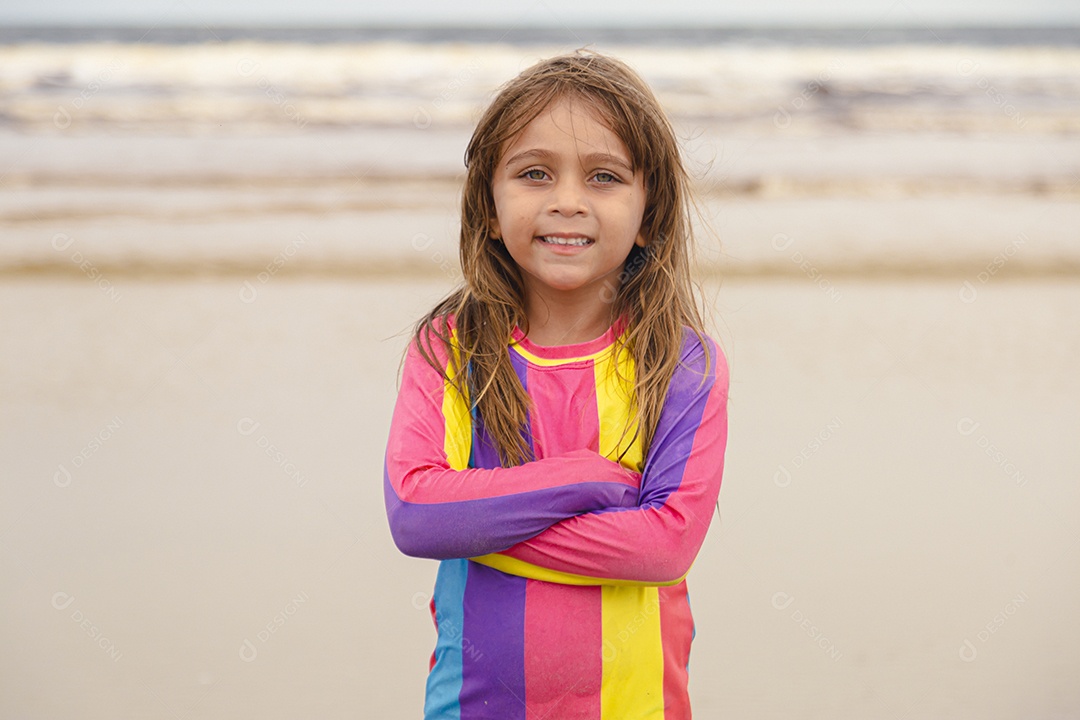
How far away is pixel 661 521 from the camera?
1731 millimetres

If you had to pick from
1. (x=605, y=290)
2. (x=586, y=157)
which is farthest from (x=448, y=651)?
(x=586, y=157)

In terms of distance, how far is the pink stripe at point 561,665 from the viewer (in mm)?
1721

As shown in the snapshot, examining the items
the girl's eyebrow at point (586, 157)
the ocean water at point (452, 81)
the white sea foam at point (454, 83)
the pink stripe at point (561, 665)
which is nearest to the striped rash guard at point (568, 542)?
the pink stripe at point (561, 665)

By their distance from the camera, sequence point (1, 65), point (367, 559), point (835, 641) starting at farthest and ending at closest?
point (1, 65), point (367, 559), point (835, 641)

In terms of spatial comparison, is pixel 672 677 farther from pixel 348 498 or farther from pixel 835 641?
pixel 348 498

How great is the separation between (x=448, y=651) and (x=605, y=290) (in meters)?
0.74

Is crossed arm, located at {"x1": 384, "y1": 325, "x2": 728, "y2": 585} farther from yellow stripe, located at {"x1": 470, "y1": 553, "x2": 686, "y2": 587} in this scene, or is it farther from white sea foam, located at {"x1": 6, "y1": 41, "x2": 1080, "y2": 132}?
white sea foam, located at {"x1": 6, "y1": 41, "x2": 1080, "y2": 132}

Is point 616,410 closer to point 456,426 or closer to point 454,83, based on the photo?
point 456,426

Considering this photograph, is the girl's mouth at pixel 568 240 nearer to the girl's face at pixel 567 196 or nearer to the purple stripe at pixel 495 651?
the girl's face at pixel 567 196

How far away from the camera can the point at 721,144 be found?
878cm

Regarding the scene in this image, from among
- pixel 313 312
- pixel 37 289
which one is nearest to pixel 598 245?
pixel 313 312

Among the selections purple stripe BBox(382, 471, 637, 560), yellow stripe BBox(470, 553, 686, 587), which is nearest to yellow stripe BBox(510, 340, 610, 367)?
purple stripe BBox(382, 471, 637, 560)

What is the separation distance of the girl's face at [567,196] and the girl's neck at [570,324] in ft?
0.31

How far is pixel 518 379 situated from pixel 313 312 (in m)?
3.51
